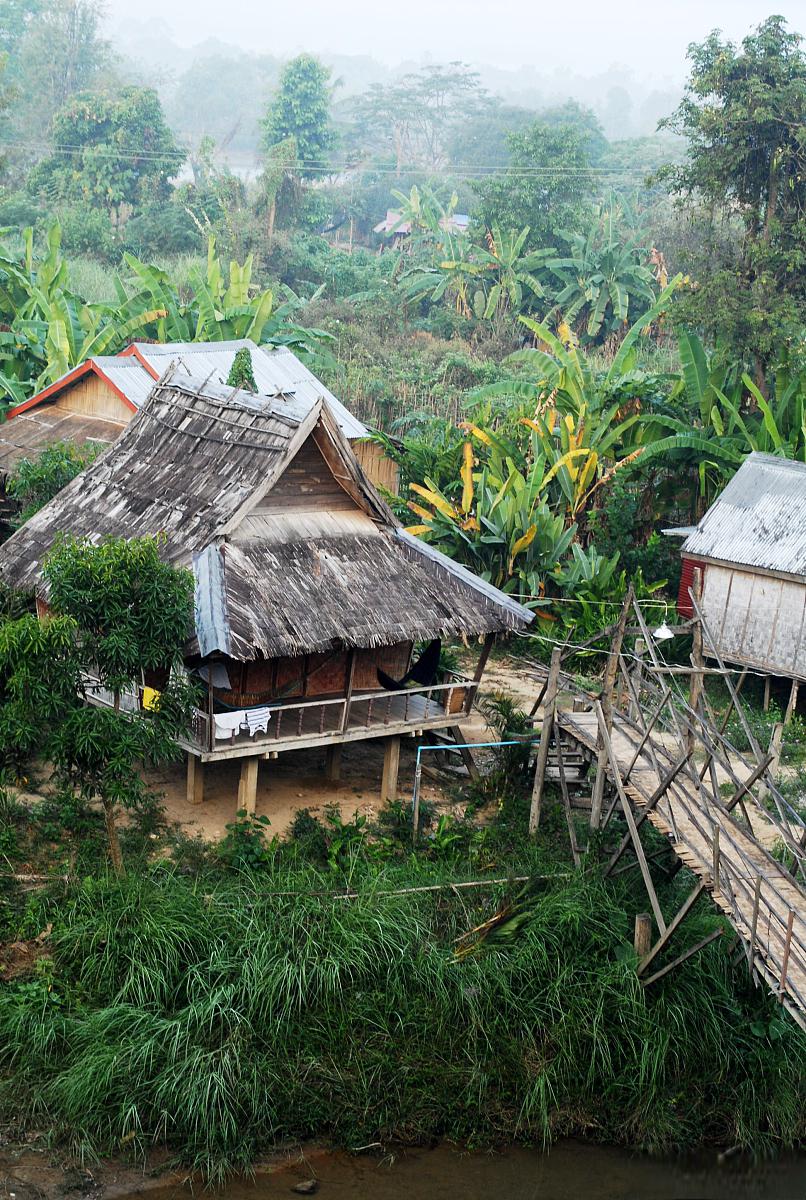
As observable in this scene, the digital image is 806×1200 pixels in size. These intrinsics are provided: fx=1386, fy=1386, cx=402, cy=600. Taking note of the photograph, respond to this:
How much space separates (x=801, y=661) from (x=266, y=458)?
6.91 m

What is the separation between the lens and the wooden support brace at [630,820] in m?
10.2

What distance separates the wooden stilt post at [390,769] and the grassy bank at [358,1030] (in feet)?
7.71

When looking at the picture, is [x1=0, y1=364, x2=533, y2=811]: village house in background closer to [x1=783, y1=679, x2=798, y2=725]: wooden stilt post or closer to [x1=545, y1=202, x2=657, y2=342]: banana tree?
[x1=783, y1=679, x2=798, y2=725]: wooden stilt post

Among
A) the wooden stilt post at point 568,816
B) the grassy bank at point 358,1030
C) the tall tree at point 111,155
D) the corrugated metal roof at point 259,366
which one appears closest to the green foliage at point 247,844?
the grassy bank at point 358,1030

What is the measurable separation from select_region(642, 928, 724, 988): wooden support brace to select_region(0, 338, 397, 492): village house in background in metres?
11.0

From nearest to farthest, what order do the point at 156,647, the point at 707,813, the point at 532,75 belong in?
1. the point at 707,813
2. the point at 156,647
3. the point at 532,75

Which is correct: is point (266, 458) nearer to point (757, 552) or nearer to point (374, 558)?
point (374, 558)

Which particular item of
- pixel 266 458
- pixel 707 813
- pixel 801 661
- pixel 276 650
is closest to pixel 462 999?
pixel 707 813

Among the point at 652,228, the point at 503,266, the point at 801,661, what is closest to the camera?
the point at 801,661

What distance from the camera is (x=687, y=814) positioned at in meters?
10.6

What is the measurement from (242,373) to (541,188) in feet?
58.7

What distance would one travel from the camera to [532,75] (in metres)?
130

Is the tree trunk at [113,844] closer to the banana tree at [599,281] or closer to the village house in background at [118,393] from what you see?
the village house in background at [118,393]

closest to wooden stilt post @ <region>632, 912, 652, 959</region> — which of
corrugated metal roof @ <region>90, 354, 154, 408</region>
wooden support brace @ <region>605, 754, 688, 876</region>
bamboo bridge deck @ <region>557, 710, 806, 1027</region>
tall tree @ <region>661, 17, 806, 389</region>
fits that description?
bamboo bridge deck @ <region>557, 710, 806, 1027</region>
